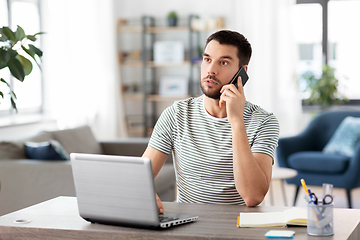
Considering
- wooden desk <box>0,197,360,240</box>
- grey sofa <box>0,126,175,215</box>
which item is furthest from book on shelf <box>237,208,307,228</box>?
grey sofa <box>0,126,175,215</box>

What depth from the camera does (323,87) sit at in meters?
5.17

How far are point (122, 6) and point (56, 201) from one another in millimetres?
4608

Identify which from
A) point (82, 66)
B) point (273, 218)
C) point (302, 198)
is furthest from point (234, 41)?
point (82, 66)

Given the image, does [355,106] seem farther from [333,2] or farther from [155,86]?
[155,86]

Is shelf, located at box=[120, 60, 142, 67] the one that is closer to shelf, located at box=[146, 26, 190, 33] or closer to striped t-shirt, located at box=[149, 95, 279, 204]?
shelf, located at box=[146, 26, 190, 33]

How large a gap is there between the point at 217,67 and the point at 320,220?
0.78 meters

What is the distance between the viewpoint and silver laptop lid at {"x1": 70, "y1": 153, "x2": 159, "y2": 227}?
1335mm

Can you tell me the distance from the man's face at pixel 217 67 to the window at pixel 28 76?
9.96 ft

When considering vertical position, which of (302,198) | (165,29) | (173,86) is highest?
(165,29)

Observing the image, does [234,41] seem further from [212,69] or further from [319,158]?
[319,158]

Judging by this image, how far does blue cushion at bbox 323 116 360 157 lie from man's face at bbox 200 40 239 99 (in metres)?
2.88

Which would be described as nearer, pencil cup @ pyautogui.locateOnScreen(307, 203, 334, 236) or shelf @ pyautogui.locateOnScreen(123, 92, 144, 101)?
pencil cup @ pyautogui.locateOnScreen(307, 203, 334, 236)

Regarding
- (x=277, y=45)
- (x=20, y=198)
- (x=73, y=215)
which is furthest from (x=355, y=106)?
(x=73, y=215)

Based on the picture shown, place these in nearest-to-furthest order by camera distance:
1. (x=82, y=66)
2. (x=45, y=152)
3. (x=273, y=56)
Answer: (x=45, y=152) < (x=82, y=66) < (x=273, y=56)
